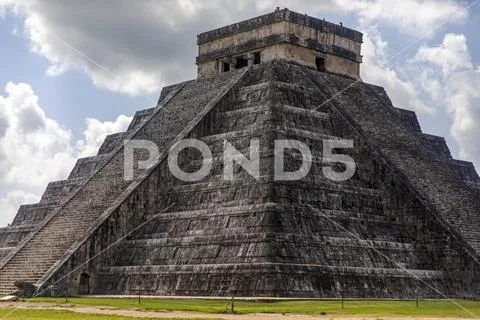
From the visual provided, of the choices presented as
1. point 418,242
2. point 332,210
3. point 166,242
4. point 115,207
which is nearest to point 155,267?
point 166,242

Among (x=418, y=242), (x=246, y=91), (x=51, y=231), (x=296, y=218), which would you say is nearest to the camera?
(x=296, y=218)

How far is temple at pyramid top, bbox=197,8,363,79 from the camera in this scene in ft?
125

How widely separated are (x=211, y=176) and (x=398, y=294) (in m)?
7.58

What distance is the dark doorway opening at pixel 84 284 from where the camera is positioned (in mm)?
29750

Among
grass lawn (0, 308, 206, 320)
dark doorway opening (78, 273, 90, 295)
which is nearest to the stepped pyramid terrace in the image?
dark doorway opening (78, 273, 90, 295)

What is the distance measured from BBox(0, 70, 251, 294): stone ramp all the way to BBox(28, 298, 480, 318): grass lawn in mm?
4765

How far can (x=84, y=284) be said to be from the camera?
2991cm

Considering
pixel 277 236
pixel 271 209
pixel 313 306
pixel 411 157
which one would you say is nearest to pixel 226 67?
pixel 411 157

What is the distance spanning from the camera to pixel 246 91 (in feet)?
116

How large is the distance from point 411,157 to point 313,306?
13452 millimetres

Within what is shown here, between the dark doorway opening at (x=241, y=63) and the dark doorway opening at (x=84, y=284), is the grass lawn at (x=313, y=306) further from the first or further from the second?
the dark doorway opening at (x=241, y=63)

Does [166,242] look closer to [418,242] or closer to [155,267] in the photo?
[155,267]

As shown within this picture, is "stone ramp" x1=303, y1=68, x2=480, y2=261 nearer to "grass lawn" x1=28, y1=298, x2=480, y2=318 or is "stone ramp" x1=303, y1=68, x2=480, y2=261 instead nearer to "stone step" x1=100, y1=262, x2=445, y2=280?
"stone step" x1=100, y1=262, x2=445, y2=280

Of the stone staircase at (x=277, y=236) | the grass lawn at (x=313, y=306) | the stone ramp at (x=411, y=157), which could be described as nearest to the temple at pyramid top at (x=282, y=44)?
the stone ramp at (x=411, y=157)
